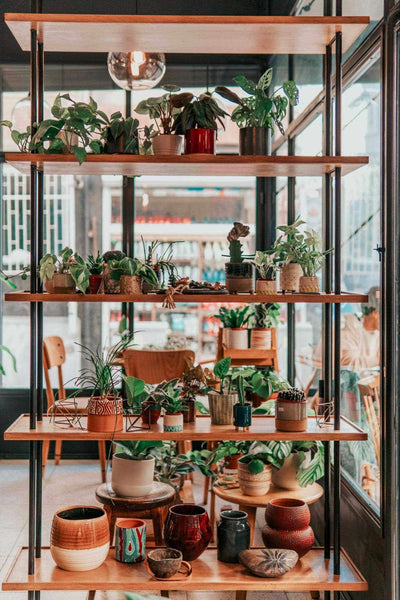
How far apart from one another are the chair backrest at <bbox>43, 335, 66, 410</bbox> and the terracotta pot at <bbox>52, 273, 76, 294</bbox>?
8.15ft

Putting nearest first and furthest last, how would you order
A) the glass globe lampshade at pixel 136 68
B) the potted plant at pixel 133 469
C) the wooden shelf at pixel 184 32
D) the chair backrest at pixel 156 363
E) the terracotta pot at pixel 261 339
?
1. the wooden shelf at pixel 184 32
2. the potted plant at pixel 133 469
3. the glass globe lampshade at pixel 136 68
4. the terracotta pot at pixel 261 339
5. the chair backrest at pixel 156 363

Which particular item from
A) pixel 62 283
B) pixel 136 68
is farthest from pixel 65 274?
pixel 136 68

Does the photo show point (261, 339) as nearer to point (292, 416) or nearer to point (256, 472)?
point (256, 472)

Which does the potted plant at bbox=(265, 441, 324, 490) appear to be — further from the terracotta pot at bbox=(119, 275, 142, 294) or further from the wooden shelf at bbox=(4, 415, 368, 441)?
the terracotta pot at bbox=(119, 275, 142, 294)

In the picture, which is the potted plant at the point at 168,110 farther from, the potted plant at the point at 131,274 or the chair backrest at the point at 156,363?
the chair backrest at the point at 156,363

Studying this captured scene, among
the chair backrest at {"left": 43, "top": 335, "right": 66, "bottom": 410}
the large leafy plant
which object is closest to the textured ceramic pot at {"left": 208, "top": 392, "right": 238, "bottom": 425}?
the large leafy plant

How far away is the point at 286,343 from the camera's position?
5.14 meters

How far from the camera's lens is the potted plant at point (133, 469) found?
2881 mm

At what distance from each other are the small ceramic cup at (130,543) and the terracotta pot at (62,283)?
2.85ft

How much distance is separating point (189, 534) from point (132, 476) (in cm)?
37

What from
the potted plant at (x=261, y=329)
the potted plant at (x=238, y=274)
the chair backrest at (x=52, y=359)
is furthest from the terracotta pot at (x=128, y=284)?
the chair backrest at (x=52, y=359)

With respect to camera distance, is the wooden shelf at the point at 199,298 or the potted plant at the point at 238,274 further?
the potted plant at the point at 238,274

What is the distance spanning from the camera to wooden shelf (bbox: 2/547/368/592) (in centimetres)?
252

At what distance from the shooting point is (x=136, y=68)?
151 inches
